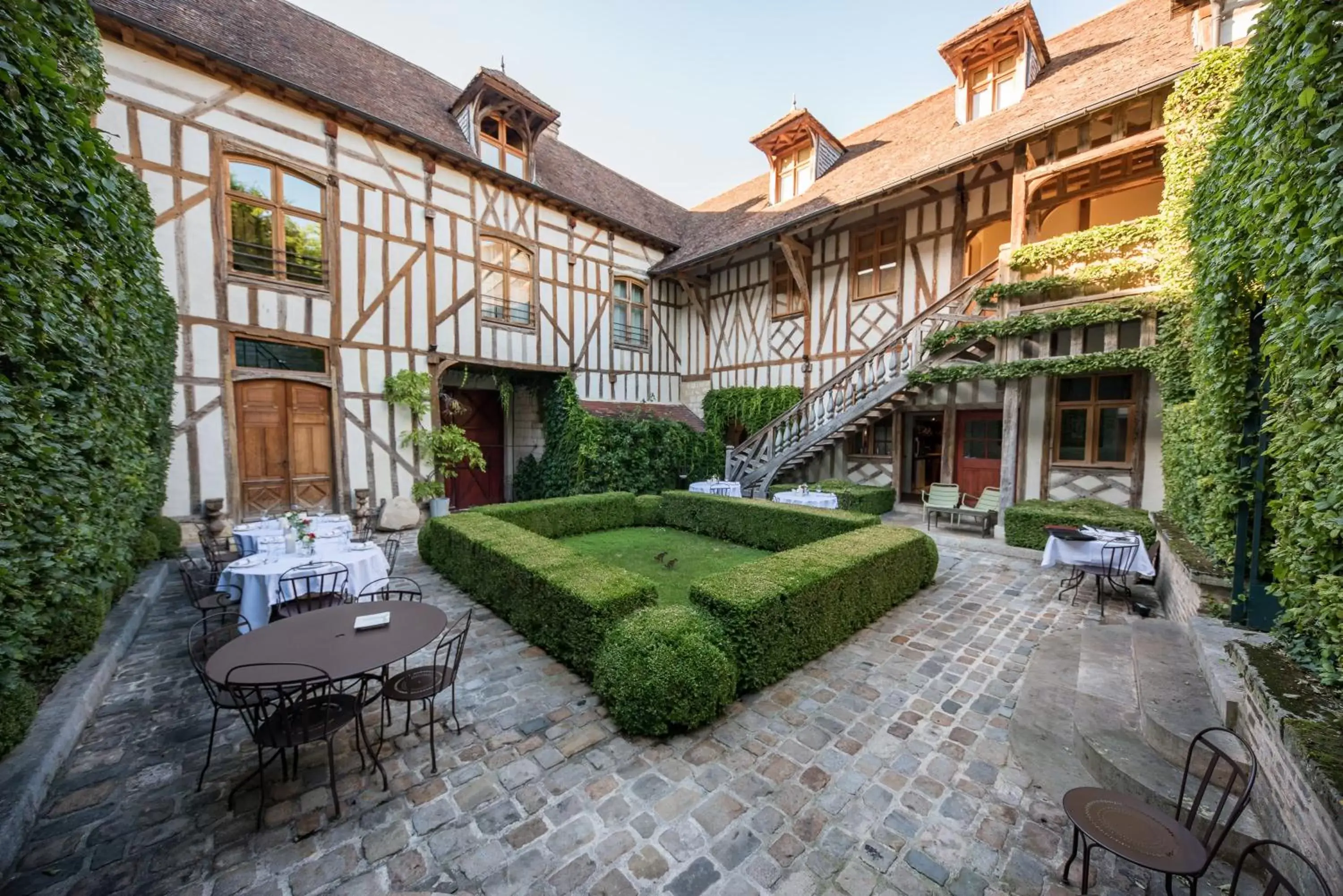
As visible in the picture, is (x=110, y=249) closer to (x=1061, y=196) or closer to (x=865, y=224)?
(x=865, y=224)

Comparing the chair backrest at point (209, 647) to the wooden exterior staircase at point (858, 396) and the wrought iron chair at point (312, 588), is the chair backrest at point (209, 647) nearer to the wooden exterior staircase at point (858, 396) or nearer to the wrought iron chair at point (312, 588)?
the wrought iron chair at point (312, 588)

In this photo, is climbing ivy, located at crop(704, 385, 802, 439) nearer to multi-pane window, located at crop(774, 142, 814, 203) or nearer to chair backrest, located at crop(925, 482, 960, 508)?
chair backrest, located at crop(925, 482, 960, 508)

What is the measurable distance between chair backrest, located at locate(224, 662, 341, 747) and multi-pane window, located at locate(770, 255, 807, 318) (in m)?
11.5

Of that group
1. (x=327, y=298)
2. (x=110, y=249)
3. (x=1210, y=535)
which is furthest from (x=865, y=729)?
(x=327, y=298)

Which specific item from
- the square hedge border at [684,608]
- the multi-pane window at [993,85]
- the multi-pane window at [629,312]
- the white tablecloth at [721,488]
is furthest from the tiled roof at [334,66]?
the square hedge border at [684,608]

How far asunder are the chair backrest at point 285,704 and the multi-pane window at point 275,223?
8.02 meters

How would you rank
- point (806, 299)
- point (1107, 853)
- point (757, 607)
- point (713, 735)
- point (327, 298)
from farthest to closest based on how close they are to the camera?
1. point (806, 299)
2. point (327, 298)
3. point (757, 607)
4. point (713, 735)
5. point (1107, 853)

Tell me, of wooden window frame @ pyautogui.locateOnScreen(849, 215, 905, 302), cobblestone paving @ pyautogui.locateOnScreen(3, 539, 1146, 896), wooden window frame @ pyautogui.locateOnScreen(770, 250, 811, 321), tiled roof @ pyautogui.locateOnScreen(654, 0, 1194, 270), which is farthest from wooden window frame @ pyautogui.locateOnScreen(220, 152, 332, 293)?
wooden window frame @ pyautogui.locateOnScreen(849, 215, 905, 302)

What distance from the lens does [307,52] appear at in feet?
29.1

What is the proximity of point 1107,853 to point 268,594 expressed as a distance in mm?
5868

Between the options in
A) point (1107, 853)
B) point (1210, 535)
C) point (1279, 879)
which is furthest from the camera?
point (1210, 535)

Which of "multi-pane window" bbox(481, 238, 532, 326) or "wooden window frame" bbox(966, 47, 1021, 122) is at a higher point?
"wooden window frame" bbox(966, 47, 1021, 122)

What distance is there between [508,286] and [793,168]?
297 inches

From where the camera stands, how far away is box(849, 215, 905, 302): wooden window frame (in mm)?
10273
